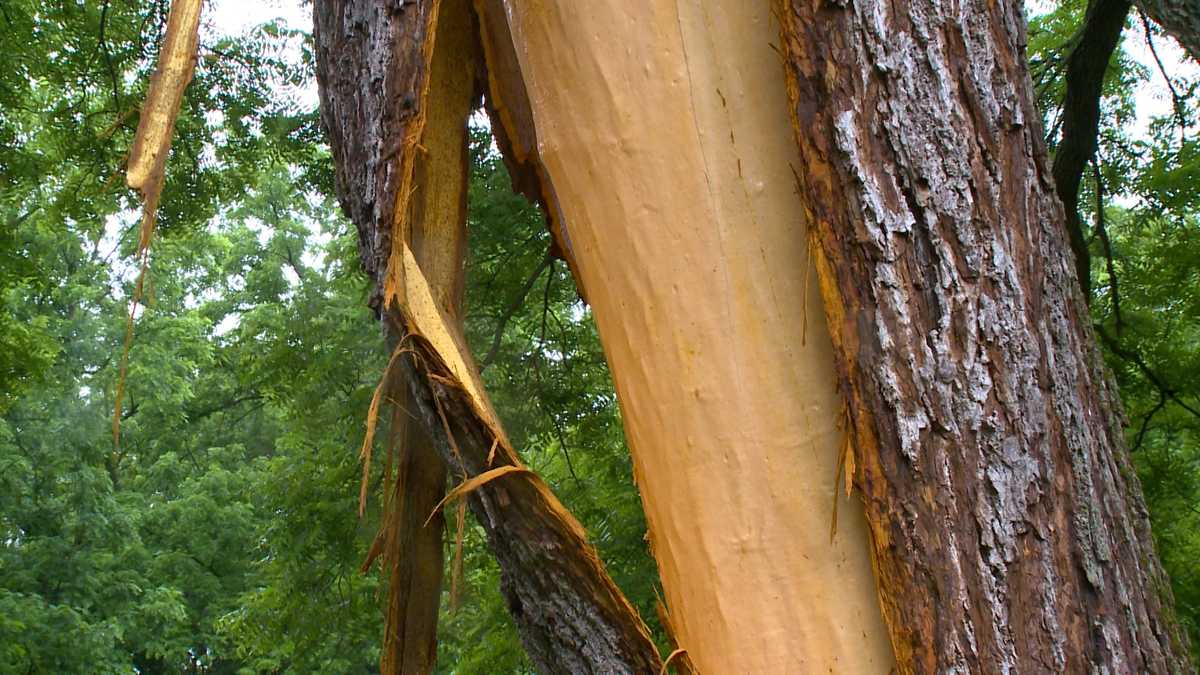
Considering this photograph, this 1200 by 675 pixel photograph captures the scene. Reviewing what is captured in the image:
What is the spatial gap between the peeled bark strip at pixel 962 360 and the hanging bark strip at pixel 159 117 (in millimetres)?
757

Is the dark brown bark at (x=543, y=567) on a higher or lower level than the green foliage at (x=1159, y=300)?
lower

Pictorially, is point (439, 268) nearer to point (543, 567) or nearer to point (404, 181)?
point (404, 181)

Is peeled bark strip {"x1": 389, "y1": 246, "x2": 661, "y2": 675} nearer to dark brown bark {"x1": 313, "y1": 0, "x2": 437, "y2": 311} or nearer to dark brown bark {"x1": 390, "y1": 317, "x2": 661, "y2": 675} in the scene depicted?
dark brown bark {"x1": 390, "y1": 317, "x2": 661, "y2": 675}

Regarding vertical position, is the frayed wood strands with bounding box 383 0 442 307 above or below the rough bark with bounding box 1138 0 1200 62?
below

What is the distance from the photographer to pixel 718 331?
137cm

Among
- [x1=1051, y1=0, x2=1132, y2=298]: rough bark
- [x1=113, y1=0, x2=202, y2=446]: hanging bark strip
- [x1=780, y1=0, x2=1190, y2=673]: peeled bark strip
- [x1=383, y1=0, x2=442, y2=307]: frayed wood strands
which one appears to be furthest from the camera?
[x1=1051, y1=0, x2=1132, y2=298]: rough bark

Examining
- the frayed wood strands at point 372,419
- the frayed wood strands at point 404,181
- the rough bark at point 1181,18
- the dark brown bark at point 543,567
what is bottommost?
the dark brown bark at point 543,567

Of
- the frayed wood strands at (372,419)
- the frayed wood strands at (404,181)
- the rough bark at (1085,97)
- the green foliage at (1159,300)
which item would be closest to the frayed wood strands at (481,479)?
the frayed wood strands at (372,419)

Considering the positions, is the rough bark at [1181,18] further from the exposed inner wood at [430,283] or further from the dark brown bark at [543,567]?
the dark brown bark at [543,567]

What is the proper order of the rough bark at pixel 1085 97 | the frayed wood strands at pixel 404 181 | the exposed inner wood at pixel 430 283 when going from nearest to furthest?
the frayed wood strands at pixel 404 181, the exposed inner wood at pixel 430 283, the rough bark at pixel 1085 97

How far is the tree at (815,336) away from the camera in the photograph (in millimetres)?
1165

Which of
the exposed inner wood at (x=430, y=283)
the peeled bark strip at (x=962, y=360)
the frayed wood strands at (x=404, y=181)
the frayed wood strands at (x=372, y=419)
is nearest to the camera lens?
the peeled bark strip at (x=962, y=360)

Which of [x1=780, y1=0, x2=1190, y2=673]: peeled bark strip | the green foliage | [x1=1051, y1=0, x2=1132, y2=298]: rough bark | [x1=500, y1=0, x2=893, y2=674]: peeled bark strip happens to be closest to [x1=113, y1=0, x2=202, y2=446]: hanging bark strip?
[x1=500, y1=0, x2=893, y2=674]: peeled bark strip

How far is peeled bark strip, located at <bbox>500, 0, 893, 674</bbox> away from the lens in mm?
1305
